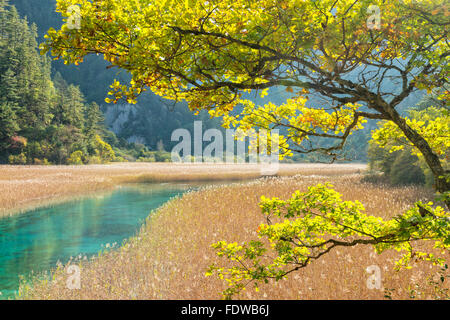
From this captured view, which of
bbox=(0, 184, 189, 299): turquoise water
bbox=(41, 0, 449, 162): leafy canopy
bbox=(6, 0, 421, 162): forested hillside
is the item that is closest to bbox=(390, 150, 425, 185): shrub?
bbox=(0, 184, 189, 299): turquoise water

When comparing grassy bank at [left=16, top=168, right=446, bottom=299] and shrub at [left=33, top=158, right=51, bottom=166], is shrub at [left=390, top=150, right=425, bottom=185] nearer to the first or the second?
grassy bank at [left=16, top=168, right=446, bottom=299]

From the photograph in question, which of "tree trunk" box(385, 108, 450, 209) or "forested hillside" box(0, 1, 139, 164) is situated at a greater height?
"forested hillside" box(0, 1, 139, 164)

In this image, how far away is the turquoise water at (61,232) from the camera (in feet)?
Result: 30.6

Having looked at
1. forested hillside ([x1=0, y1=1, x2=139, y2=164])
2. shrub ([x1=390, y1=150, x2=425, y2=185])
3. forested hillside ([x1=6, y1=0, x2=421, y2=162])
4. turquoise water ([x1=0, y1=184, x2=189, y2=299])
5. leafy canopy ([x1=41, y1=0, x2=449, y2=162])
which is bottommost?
turquoise water ([x1=0, y1=184, x2=189, y2=299])

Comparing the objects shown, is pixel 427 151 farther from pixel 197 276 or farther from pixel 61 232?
pixel 61 232

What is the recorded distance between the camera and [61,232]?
13031 millimetres

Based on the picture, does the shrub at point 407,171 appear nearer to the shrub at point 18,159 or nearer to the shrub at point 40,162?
the shrub at point 40,162

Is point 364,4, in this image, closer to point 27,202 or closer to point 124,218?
point 124,218

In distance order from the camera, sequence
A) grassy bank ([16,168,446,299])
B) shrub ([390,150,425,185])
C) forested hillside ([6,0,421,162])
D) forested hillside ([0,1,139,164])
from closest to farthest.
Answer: grassy bank ([16,168,446,299]) → shrub ([390,150,425,185]) → forested hillside ([0,1,139,164]) → forested hillside ([6,0,421,162])

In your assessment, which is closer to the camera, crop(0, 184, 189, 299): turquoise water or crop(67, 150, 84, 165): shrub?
crop(0, 184, 189, 299): turquoise water

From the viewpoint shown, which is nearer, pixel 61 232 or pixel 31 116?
pixel 61 232

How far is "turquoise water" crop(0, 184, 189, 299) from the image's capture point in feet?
30.6

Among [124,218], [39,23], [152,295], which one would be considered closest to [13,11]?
[124,218]

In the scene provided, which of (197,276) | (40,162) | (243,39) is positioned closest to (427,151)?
(243,39)
